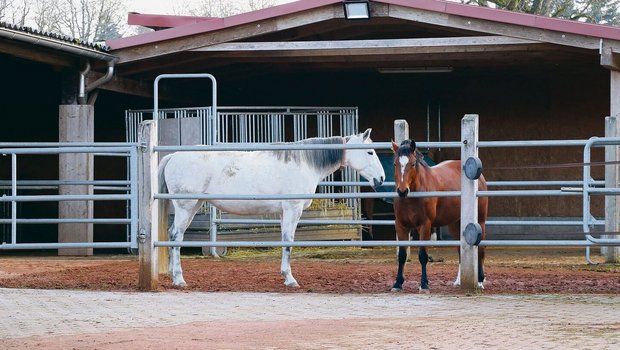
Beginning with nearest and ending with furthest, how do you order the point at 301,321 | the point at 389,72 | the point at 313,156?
1. the point at 301,321
2. the point at 313,156
3. the point at 389,72

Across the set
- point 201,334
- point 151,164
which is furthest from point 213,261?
point 201,334

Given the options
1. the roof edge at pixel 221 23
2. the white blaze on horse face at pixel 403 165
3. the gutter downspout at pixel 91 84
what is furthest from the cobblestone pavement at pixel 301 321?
the roof edge at pixel 221 23

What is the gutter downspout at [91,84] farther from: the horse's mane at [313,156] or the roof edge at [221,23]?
the horse's mane at [313,156]

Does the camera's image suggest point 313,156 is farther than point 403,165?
Yes

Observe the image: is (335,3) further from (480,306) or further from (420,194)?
(480,306)

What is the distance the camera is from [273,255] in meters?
16.2

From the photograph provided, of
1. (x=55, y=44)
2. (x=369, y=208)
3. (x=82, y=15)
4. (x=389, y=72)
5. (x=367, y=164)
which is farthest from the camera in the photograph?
(x=82, y=15)

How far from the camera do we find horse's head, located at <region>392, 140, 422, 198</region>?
10.3 m

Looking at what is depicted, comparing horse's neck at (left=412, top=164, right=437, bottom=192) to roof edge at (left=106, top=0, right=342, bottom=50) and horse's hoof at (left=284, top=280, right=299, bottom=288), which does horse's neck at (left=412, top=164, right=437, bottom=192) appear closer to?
horse's hoof at (left=284, top=280, right=299, bottom=288)

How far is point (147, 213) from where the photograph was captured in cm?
1052

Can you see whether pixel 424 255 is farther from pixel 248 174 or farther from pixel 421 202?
pixel 248 174

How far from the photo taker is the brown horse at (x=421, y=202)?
10422 millimetres

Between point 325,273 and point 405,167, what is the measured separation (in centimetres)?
261

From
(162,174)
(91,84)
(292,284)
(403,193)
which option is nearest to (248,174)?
(162,174)
